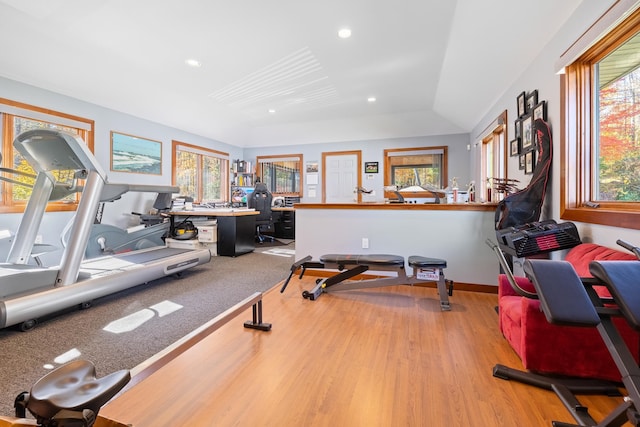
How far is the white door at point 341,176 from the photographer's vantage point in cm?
746

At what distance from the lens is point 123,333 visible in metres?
2.19

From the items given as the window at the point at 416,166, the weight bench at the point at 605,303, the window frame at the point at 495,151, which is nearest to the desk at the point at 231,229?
the window at the point at 416,166

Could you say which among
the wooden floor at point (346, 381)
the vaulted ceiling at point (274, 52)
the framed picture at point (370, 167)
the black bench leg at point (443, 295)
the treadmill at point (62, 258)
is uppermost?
the vaulted ceiling at point (274, 52)

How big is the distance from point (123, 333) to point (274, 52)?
3.48m

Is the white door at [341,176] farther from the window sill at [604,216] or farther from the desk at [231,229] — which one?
the window sill at [604,216]

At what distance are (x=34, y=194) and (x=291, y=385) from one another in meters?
3.06

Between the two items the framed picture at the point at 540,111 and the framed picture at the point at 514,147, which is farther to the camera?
the framed picture at the point at 514,147

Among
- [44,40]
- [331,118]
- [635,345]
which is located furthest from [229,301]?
[331,118]

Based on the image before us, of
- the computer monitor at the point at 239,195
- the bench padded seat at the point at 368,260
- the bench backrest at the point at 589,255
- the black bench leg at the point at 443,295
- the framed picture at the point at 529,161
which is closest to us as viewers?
the bench backrest at the point at 589,255

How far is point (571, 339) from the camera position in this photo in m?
1.58

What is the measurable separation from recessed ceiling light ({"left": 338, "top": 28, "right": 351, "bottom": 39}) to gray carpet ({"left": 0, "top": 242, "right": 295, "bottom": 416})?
2974mm

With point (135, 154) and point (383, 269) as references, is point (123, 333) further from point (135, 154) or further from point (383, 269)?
point (135, 154)

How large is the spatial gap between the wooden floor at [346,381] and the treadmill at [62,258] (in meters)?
1.32

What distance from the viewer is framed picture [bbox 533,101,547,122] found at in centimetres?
273
